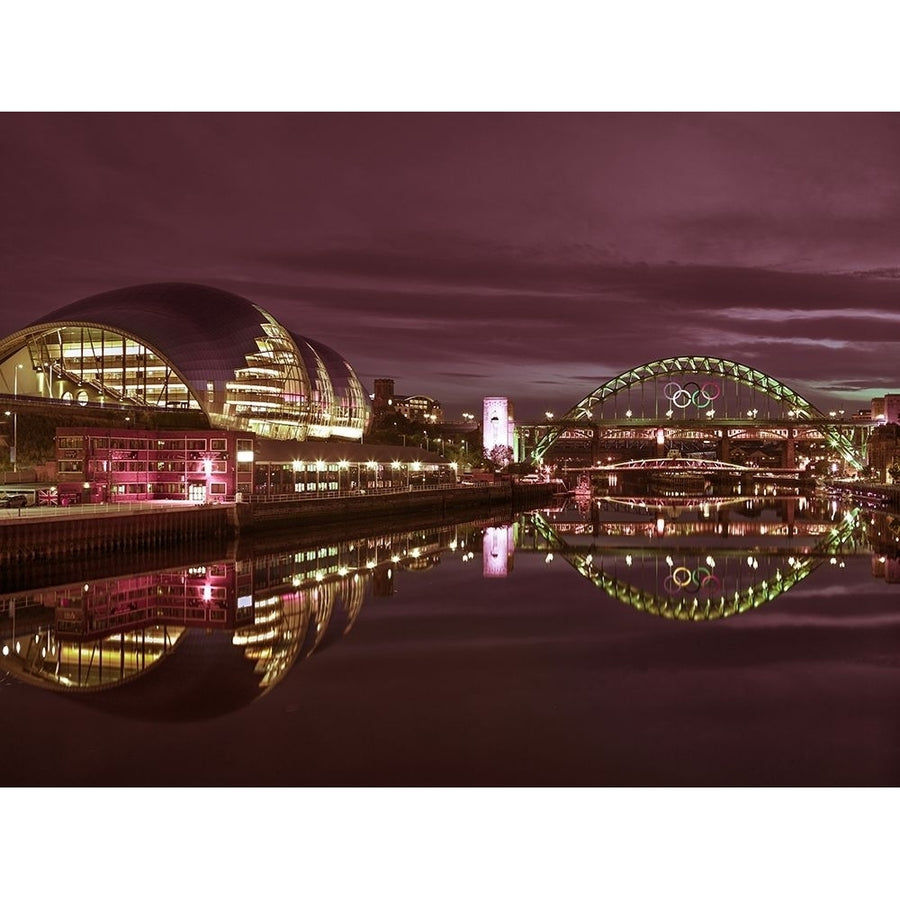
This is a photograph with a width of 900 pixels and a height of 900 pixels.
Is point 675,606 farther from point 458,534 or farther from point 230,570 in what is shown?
point 458,534

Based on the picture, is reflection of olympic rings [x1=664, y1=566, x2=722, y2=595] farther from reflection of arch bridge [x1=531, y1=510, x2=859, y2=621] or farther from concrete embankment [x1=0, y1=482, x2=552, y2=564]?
concrete embankment [x1=0, y1=482, x2=552, y2=564]

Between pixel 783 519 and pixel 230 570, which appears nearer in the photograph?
pixel 230 570

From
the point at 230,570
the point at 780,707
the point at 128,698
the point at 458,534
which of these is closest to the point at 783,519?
the point at 458,534

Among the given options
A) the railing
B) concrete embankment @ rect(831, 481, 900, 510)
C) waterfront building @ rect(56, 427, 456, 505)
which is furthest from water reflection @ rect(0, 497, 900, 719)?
concrete embankment @ rect(831, 481, 900, 510)

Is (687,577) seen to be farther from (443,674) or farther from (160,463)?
(160,463)

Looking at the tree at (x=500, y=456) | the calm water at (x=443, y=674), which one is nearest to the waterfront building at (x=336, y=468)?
the calm water at (x=443, y=674)

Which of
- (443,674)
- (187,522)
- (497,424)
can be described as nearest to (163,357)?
(187,522)
